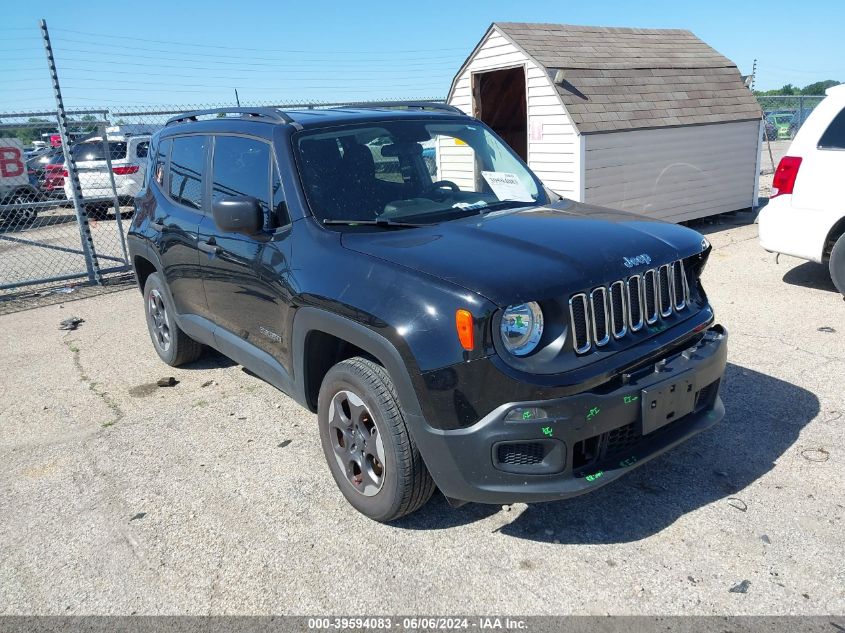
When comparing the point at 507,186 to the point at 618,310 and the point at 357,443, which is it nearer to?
the point at 618,310

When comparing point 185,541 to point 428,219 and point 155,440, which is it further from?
point 428,219

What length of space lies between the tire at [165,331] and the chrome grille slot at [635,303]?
3.52m

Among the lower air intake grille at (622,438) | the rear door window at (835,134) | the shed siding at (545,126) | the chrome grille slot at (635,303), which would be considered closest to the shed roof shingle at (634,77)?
the shed siding at (545,126)

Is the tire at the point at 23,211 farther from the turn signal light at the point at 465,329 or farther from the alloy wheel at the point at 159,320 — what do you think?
the turn signal light at the point at 465,329

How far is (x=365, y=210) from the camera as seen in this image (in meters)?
3.59

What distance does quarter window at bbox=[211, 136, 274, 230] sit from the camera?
382 cm

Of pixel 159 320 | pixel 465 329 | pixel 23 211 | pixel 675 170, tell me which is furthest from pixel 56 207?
pixel 465 329

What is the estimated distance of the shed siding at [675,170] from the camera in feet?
31.1

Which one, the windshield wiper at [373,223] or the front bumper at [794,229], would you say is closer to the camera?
the windshield wiper at [373,223]

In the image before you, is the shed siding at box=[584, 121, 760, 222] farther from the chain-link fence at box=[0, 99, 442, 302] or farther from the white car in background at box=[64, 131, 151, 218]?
the white car in background at box=[64, 131, 151, 218]

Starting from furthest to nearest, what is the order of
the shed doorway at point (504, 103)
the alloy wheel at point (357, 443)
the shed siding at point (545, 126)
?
the shed doorway at point (504, 103)
the shed siding at point (545, 126)
the alloy wheel at point (357, 443)

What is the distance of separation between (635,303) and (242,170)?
2.39 metres

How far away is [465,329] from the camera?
266 centimetres

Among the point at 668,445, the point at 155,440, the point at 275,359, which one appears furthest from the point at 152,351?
the point at 668,445
